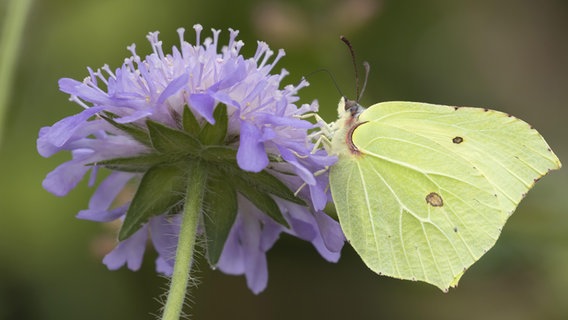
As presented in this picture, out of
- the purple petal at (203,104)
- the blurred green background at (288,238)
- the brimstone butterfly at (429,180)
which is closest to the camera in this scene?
the purple petal at (203,104)

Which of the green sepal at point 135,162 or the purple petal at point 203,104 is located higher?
the purple petal at point 203,104

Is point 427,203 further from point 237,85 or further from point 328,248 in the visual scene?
point 237,85

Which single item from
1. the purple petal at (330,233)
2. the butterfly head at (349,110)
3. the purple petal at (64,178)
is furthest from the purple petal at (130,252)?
the butterfly head at (349,110)

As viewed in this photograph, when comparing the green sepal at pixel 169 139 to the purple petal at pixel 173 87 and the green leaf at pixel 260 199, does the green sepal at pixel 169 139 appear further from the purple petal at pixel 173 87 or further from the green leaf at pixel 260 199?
the green leaf at pixel 260 199

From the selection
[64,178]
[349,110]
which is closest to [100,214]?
[64,178]

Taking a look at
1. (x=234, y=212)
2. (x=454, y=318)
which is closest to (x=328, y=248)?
(x=234, y=212)

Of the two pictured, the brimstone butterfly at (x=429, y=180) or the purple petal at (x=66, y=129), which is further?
the brimstone butterfly at (x=429, y=180)

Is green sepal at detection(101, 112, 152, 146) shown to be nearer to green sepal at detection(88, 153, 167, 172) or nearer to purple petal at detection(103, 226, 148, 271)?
green sepal at detection(88, 153, 167, 172)

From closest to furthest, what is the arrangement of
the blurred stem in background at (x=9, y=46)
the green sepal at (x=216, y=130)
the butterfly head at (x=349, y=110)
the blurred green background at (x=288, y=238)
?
the green sepal at (x=216, y=130) → the butterfly head at (x=349, y=110) → the blurred stem in background at (x=9, y=46) → the blurred green background at (x=288, y=238)
